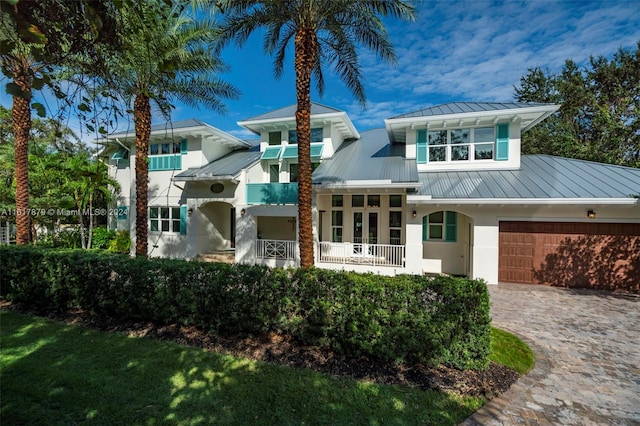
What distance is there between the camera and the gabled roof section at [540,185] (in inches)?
410

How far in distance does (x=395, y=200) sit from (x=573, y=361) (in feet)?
31.4

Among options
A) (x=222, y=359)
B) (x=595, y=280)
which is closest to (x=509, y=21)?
(x=595, y=280)

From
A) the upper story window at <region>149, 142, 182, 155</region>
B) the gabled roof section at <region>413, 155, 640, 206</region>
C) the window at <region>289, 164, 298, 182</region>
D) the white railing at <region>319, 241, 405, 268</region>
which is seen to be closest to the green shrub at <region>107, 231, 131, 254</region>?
the upper story window at <region>149, 142, 182, 155</region>

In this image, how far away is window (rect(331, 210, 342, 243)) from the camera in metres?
15.0

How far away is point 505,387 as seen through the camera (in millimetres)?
4379

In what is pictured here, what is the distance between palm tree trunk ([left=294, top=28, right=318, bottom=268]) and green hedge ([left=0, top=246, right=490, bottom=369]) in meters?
1.93

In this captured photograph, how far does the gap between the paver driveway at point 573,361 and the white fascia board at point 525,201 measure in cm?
331

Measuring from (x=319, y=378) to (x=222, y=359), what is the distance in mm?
1764

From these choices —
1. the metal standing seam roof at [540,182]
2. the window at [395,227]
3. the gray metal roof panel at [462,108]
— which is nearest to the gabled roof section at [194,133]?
the gray metal roof panel at [462,108]

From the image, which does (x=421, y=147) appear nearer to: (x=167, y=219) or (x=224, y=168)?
(x=224, y=168)

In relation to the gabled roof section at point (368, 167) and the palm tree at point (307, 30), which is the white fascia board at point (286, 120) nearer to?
the gabled roof section at point (368, 167)

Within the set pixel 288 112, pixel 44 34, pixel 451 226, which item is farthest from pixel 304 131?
pixel 451 226

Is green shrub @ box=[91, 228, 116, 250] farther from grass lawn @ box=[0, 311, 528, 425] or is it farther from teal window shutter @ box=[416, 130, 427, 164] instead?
teal window shutter @ box=[416, 130, 427, 164]

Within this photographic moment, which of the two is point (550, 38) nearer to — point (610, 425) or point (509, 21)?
point (509, 21)
